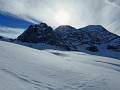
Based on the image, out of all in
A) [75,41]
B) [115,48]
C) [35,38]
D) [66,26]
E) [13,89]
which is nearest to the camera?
[13,89]

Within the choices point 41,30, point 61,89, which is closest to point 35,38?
point 41,30

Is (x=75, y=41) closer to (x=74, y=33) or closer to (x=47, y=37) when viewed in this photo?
(x=74, y=33)

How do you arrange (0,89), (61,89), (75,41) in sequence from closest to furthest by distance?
(0,89) < (61,89) < (75,41)

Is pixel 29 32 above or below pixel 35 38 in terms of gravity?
above

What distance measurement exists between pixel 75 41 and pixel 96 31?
72342mm

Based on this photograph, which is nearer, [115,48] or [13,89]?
[13,89]

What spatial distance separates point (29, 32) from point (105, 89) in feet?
273

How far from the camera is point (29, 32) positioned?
7838 cm

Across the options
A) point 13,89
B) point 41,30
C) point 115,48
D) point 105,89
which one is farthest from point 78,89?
Result: point 115,48

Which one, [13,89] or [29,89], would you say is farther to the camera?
[29,89]

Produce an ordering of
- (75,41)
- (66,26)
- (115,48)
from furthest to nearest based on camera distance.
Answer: (66,26)
(75,41)
(115,48)

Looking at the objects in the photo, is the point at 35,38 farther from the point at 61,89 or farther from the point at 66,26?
the point at 66,26

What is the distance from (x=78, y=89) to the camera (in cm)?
274

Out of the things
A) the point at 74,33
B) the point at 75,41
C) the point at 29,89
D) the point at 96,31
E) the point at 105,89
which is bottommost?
the point at 105,89
